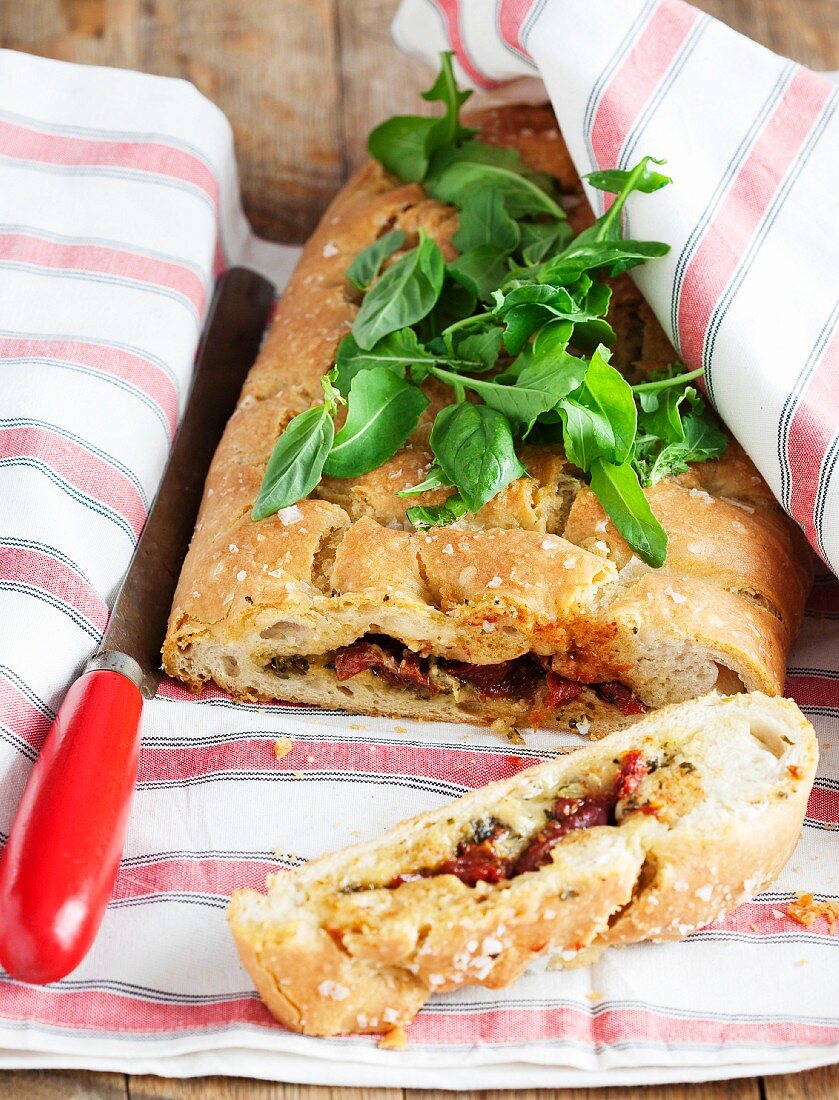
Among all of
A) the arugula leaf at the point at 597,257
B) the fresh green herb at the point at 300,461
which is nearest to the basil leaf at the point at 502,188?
the arugula leaf at the point at 597,257

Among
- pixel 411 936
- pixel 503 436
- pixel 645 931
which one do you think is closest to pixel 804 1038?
pixel 645 931

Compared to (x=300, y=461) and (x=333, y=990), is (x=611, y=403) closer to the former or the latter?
(x=300, y=461)

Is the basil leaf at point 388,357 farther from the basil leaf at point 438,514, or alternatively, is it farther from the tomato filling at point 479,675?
the tomato filling at point 479,675

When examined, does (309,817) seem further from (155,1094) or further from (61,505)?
(61,505)

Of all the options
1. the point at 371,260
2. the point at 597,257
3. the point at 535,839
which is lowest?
the point at 535,839

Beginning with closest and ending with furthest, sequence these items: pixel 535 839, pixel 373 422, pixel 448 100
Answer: pixel 535 839, pixel 373 422, pixel 448 100

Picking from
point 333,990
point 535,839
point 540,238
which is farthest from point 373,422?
point 333,990
